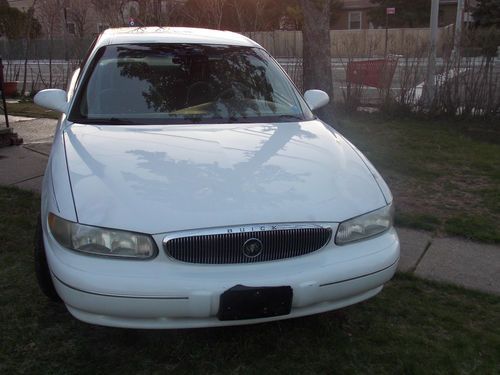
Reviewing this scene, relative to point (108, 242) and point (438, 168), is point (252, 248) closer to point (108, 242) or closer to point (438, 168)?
point (108, 242)

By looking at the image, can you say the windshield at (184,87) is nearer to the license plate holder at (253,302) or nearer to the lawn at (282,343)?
the lawn at (282,343)

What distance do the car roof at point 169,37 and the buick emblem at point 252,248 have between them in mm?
2327

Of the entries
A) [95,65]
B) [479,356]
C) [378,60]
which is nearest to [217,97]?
[95,65]

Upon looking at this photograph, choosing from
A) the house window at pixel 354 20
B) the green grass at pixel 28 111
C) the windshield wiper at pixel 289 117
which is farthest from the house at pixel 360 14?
the windshield wiper at pixel 289 117

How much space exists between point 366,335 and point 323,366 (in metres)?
0.41

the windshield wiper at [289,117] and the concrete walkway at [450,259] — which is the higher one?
the windshield wiper at [289,117]

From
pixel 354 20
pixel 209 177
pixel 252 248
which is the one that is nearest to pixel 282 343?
pixel 252 248

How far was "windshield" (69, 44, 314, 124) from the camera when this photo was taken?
11.8 ft

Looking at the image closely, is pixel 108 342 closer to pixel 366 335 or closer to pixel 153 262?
pixel 153 262

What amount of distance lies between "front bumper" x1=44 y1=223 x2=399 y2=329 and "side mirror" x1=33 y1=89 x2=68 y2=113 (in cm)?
145

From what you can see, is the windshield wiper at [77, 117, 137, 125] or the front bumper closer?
the front bumper

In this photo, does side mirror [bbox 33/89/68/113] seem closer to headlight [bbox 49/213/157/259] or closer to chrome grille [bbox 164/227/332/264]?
headlight [bbox 49/213/157/259]

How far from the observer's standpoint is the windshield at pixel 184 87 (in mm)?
3596

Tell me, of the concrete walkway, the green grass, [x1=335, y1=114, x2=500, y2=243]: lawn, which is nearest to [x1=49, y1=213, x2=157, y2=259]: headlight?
the concrete walkway
